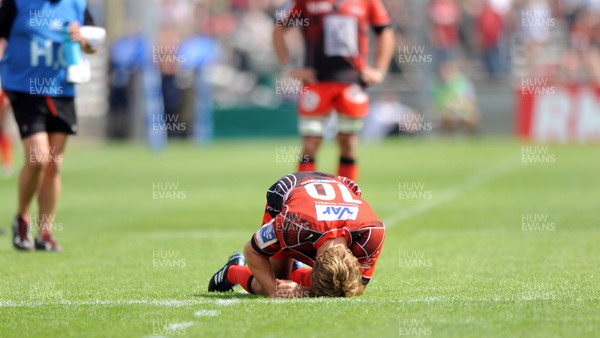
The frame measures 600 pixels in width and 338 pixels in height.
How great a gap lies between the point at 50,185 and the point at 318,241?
14.0 ft

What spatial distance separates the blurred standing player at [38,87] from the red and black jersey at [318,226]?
3.57 meters

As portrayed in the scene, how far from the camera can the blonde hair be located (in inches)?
263

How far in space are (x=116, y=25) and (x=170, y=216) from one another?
17.6 metres

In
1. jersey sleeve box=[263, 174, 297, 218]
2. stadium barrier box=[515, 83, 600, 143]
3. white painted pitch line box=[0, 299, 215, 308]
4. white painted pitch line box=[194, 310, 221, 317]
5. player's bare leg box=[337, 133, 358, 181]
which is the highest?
jersey sleeve box=[263, 174, 297, 218]

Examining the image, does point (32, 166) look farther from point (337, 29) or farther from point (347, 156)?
point (337, 29)

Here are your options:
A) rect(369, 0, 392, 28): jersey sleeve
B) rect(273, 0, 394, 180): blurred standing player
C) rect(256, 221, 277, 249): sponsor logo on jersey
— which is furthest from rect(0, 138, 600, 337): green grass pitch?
rect(369, 0, 392, 28): jersey sleeve

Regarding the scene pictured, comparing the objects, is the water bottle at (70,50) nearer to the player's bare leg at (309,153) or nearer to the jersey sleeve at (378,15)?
the player's bare leg at (309,153)

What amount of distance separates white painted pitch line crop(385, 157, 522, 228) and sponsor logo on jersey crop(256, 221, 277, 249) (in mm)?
5136

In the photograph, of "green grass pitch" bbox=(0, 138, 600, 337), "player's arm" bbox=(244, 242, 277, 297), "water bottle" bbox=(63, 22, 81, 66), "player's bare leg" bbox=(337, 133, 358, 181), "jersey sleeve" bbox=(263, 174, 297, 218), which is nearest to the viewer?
"green grass pitch" bbox=(0, 138, 600, 337)

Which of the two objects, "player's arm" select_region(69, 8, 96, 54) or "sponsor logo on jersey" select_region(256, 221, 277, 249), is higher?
"player's arm" select_region(69, 8, 96, 54)

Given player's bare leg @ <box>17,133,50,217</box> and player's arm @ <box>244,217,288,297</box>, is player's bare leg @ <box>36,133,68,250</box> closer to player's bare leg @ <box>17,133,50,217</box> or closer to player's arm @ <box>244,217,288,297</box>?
player's bare leg @ <box>17,133,50,217</box>

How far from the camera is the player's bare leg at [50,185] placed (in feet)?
33.6

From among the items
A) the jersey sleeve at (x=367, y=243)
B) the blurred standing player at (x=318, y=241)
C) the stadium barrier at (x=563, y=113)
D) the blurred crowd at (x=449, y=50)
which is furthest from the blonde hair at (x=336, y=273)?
the blurred crowd at (x=449, y=50)

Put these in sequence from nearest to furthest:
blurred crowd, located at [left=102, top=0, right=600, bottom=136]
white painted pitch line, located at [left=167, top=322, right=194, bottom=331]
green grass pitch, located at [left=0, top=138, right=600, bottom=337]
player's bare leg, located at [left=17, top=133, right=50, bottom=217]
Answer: white painted pitch line, located at [left=167, top=322, right=194, bottom=331] → green grass pitch, located at [left=0, top=138, right=600, bottom=337] → player's bare leg, located at [left=17, top=133, right=50, bottom=217] → blurred crowd, located at [left=102, top=0, right=600, bottom=136]
